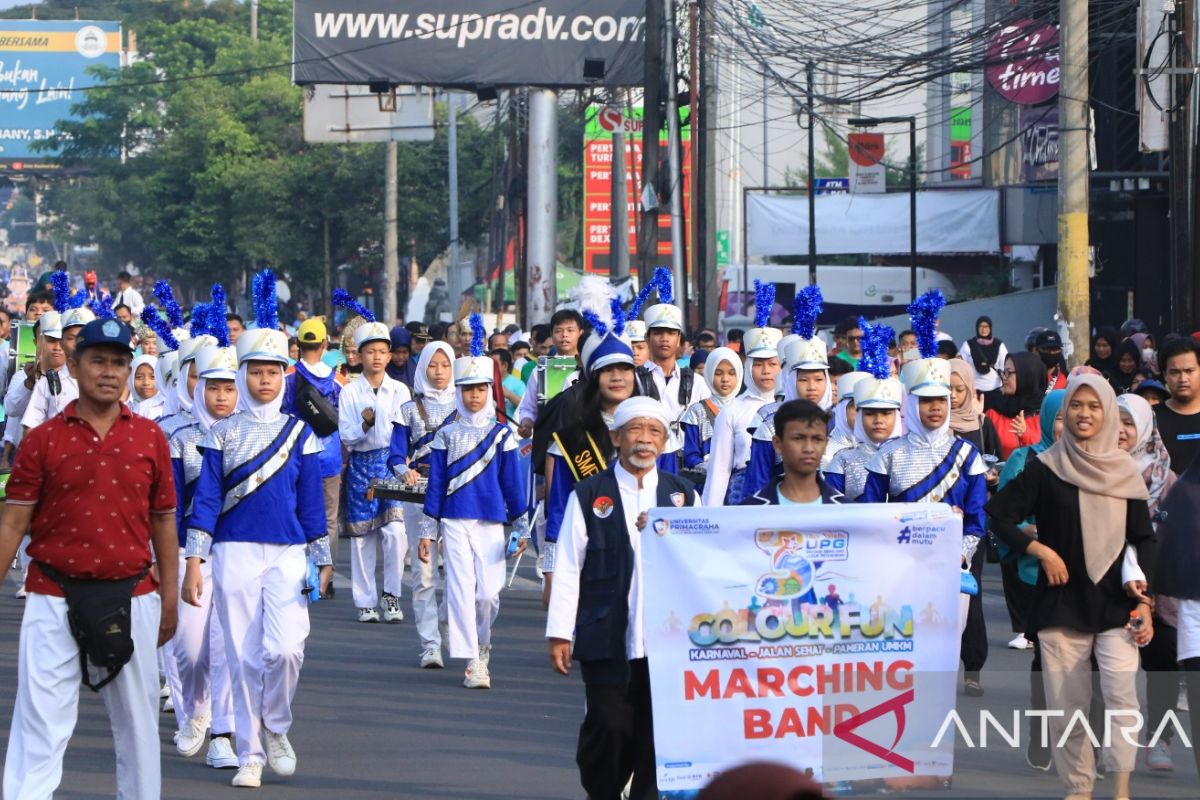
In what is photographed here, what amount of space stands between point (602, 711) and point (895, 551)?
4.04 ft

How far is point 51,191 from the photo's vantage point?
325 ft

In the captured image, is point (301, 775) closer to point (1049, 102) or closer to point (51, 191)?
point (1049, 102)

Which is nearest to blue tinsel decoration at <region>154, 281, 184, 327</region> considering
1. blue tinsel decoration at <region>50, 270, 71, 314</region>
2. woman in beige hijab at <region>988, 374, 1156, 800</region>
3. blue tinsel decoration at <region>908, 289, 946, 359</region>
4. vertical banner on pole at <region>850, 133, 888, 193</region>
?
blue tinsel decoration at <region>50, 270, 71, 314</region>

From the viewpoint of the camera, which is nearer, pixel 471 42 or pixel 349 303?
pixel 349 303

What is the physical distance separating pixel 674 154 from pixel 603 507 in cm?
1644

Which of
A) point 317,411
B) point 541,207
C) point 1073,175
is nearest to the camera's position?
point 317,411

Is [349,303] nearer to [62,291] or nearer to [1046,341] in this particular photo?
[62,291]

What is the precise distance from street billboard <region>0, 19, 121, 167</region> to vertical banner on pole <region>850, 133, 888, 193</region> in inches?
2869

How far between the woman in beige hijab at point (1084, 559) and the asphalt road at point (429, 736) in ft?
1.73

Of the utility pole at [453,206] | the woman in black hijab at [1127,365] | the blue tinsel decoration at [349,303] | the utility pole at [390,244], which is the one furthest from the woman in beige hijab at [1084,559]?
the utility pole at [453,206]

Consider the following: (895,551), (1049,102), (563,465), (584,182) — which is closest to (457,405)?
(563,465)

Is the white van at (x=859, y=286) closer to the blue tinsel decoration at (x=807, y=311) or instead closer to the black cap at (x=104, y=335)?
the blue tinsel decoration at (x=807, y=311)

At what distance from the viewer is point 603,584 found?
7148 millimetres

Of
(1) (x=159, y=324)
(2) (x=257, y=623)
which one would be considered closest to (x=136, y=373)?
(1) (x=159, y=324)
